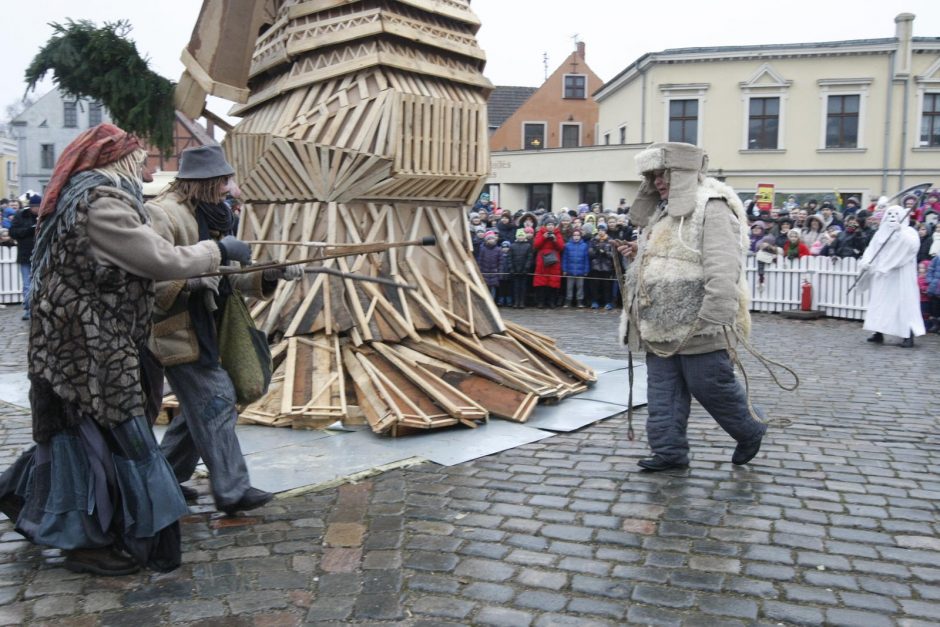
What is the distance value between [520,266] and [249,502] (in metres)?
11.5

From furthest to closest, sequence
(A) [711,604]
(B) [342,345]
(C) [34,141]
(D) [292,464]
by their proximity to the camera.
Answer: (C) [34,141] < (B) [342,345] < (D) [292,464] < (A) [711,604]

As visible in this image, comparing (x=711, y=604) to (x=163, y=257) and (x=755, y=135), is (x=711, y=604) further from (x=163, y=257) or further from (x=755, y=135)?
(x=755, y=135)

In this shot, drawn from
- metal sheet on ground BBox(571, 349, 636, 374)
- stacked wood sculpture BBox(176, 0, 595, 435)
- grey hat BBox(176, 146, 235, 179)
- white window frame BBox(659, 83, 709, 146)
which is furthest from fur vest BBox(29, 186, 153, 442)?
white window frame BBox(659, 83, 709, 146)

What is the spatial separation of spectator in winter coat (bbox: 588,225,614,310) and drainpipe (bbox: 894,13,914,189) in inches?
793

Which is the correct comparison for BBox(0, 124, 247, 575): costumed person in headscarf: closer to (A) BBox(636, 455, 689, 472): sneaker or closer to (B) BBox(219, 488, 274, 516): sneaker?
(B) BBox(219, 488, 274, 516): sneaker

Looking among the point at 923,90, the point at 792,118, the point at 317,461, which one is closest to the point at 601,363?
the point at 317,461

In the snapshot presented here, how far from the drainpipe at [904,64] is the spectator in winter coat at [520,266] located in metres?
20.9

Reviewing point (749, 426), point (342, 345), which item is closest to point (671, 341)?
point (749, 426)

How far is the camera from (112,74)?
7883mm

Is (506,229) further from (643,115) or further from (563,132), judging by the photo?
Answer: (563,132)

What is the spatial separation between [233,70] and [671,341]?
4347 millimetres

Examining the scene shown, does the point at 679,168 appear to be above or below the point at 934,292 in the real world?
above

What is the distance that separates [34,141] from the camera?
50.2 m

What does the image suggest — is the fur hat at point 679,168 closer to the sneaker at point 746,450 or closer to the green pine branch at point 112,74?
the sneaker at point 746,450
